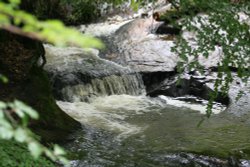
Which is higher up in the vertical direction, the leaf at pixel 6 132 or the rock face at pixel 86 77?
the leaf at pixel 6 132

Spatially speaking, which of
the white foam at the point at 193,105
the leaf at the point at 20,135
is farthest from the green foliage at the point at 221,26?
the white foam at the point at 193,105

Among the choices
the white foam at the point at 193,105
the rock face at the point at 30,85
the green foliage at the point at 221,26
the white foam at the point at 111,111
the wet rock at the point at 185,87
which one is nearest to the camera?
the green foliage at the point at 221,26

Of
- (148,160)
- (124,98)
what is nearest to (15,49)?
(148,160)

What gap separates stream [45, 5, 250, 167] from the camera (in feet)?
19.1

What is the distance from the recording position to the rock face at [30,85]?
20.5 feet

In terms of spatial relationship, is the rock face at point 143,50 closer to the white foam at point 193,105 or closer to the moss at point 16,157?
the white foam at point 193,105

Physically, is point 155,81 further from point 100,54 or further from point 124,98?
point 100,54

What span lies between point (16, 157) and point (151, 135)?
3526 mm

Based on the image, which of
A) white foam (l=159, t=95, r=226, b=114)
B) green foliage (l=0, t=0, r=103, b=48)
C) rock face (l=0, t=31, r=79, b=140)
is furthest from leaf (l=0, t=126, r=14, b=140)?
white foam (l=159, t=95, r=226, b=114)

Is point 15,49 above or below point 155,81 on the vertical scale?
above

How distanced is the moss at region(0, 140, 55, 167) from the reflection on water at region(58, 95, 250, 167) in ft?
4.02

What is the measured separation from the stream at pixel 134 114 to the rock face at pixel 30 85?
368mm

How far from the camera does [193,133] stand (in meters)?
7.29

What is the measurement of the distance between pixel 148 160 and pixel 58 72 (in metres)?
5.06
